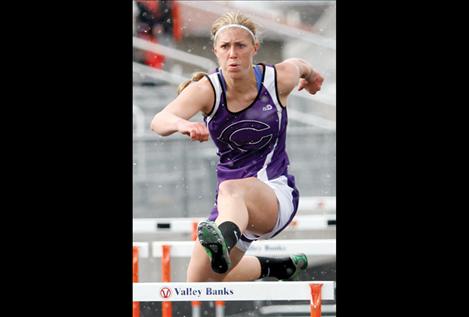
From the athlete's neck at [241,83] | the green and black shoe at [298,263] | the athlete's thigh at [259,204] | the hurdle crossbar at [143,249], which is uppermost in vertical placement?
the athlete's neck at [241,83]

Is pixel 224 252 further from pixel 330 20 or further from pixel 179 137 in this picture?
pixel 330 20

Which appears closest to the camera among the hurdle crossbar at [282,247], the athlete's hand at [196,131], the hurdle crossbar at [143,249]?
the athlete's hand at [196,131]

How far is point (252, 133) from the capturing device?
4.30 metres

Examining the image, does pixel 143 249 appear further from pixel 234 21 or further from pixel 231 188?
pixel 234 21

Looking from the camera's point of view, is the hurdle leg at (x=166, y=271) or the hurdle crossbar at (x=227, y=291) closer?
the hurdle crossbar at (x=227, y=291)

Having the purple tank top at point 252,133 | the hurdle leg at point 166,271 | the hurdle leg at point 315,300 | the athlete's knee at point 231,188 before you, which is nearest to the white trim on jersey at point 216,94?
the purple tank top at point 252,133

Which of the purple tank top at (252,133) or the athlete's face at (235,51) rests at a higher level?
the athlete's face at (235,51)

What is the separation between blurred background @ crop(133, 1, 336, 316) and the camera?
436 centimetres

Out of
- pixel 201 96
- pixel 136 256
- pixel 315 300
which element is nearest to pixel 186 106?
pixel 201 96

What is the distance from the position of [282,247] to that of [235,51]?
97 centimetres

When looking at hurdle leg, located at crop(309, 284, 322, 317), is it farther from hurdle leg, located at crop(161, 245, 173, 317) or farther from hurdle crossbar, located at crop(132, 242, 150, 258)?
hurdle crossbar, located at crop(132, 242, 150, 258)

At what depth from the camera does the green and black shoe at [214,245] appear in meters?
4.13

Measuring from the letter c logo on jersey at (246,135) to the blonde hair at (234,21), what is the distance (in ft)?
1.29

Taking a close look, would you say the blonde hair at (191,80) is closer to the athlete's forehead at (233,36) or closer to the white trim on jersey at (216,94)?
the white trim on jersey at (216,94)
